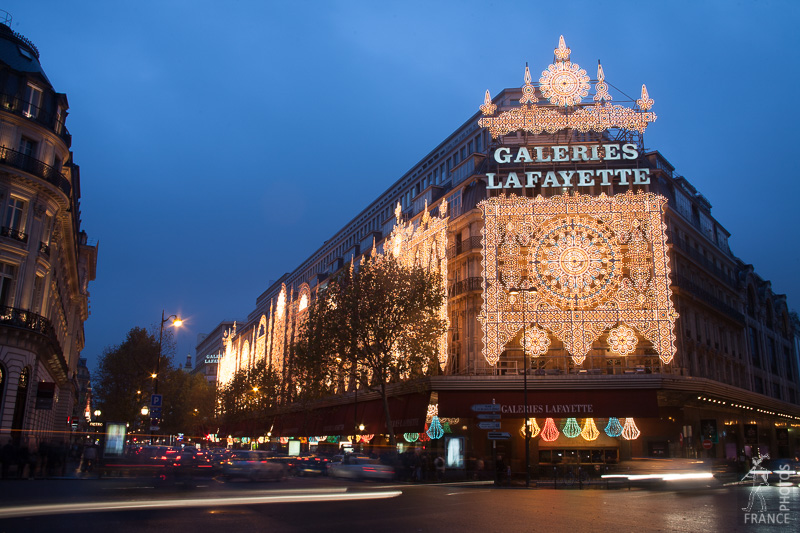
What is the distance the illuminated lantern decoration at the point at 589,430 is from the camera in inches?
1702

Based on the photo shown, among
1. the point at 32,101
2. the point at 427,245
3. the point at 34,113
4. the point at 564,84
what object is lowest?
the point at 427,245

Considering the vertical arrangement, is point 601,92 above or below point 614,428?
above

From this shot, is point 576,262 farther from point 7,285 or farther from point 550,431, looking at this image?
point 7,285

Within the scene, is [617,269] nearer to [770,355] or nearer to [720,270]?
[720,270]

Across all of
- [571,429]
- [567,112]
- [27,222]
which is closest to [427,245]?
[567,112]

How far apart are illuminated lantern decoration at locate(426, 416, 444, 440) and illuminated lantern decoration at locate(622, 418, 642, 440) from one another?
12.0 meters

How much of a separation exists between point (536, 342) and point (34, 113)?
3156 cm

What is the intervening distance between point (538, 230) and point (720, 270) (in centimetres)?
2625

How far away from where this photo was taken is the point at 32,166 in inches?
1299

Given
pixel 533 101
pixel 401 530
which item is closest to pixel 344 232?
pixel 533 101

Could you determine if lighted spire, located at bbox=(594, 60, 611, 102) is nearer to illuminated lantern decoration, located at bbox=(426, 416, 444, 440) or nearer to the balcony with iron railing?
illuminated lantern decoration, located at bbox=(426, 416, 444, 440)

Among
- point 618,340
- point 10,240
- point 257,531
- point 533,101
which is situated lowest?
point 257,531

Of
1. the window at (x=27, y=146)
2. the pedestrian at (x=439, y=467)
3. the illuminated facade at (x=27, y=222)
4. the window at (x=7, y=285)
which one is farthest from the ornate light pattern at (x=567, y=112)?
the window at (x=7, y=285)

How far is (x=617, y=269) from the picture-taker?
41.2 m
